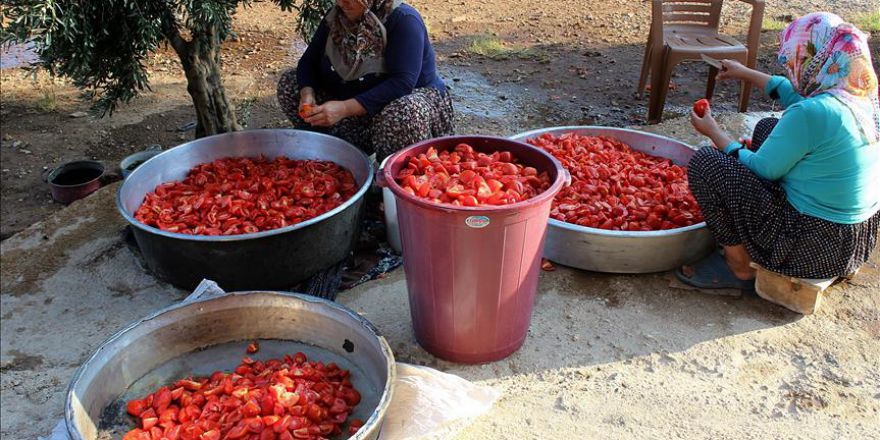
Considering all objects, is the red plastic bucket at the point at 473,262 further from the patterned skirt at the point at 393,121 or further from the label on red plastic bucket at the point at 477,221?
the patterned skirt at the point at 393,121

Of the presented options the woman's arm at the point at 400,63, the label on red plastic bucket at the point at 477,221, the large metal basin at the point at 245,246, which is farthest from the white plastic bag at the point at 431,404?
the woman's arm at the point at 400,63

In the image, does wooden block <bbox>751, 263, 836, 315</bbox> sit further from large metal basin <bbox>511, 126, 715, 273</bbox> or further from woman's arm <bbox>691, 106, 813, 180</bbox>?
woman's arm <bbox>691, 106, 813, 180</bbox>

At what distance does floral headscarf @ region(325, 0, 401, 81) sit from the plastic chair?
114 inches

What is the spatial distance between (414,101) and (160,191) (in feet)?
4.99

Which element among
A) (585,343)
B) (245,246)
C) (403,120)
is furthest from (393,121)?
(585,343)

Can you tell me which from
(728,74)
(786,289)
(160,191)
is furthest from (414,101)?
(786,289)

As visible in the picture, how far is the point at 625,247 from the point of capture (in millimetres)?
3281

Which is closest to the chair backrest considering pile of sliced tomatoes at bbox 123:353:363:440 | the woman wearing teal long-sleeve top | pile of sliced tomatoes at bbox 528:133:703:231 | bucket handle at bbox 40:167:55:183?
pile of sliced tomatoes at bbox 528:133:703:231

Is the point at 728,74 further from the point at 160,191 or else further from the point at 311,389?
the point at 160,191

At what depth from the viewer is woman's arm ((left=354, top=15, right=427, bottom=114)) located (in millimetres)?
3646

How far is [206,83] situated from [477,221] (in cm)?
287

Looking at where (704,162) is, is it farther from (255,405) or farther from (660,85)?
(660,85)

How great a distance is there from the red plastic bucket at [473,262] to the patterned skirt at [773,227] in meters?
0.92

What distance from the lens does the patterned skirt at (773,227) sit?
9.45 ft
